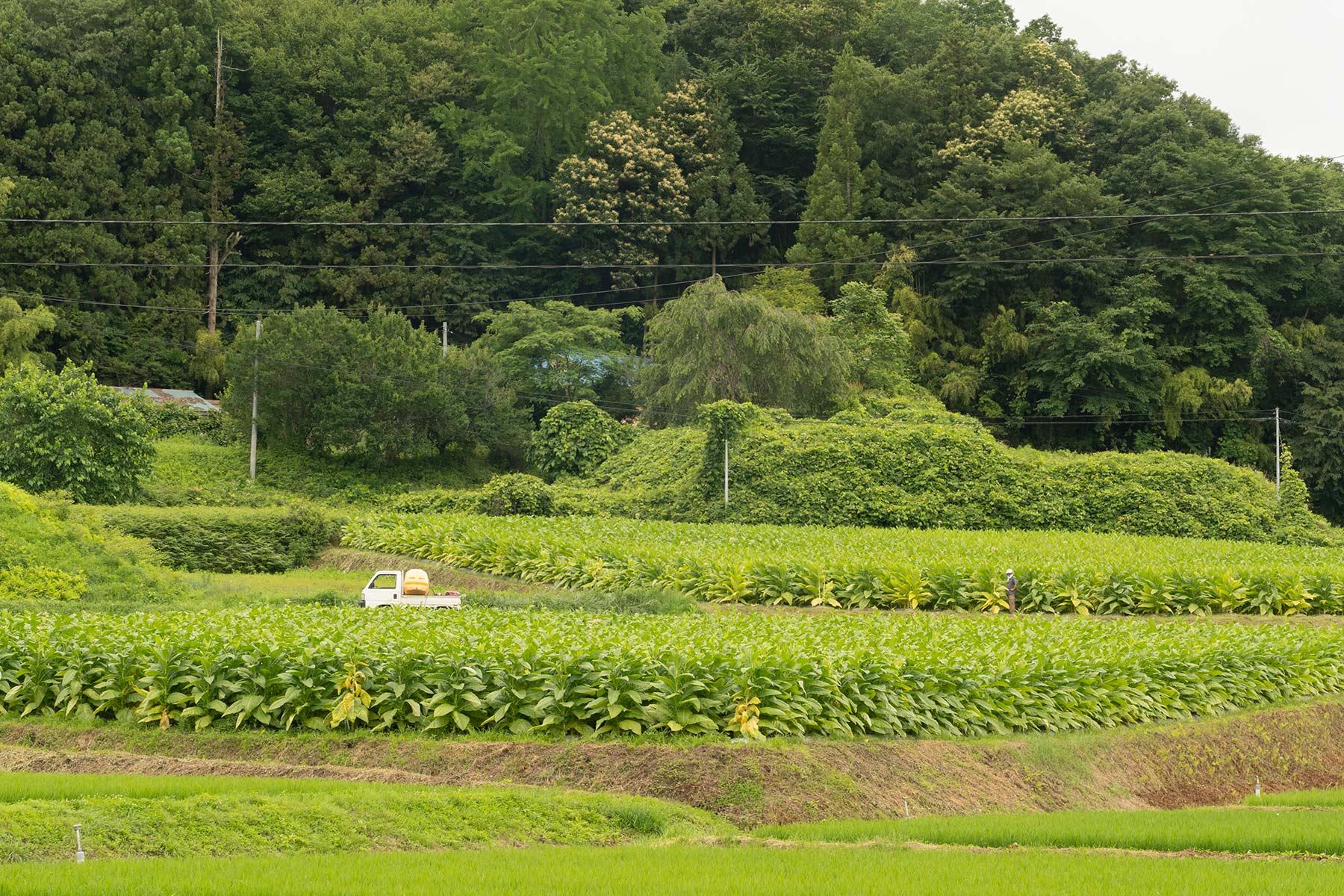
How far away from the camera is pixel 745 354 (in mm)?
43406

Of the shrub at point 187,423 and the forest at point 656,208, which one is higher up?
the forest at point 656,208

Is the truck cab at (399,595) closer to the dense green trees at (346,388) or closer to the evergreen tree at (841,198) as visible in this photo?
the dense green trees at (346,388)

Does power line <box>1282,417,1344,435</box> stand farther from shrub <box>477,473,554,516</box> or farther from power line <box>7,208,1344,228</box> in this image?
shrub <box>477,473,554,516</box>

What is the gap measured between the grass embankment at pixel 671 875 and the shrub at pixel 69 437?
27.3 m

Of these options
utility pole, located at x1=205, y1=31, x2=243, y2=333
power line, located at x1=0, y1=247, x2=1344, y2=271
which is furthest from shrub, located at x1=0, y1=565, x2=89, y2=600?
utility pole, located at x1=205, y1=31, x2=243, y2=333

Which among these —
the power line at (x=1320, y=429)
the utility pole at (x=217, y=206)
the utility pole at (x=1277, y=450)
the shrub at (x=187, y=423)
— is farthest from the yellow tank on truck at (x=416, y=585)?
the power line at (x=1320, y=429)

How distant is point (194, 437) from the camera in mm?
47469

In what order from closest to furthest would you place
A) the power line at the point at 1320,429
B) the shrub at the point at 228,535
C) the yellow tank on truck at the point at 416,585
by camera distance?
the yellow tank on truck at the point at 416,585 → the shrub at the point at 228,535 → the power line at the point at 1320,429

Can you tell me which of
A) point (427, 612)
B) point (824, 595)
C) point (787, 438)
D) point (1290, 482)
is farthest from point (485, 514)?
point (1290, 482)

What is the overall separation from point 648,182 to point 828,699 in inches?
1772

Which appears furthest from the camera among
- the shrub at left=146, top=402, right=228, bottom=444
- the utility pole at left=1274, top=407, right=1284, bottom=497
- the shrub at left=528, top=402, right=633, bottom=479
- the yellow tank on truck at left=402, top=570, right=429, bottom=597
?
the shrub at left=146, top=402, right=228, bottom=444

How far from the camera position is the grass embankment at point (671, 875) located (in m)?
8.19

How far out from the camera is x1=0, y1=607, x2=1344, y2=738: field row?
13.2 m

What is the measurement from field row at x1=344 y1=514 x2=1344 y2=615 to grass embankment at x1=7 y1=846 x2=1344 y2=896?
14319mm
